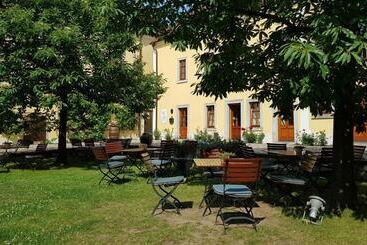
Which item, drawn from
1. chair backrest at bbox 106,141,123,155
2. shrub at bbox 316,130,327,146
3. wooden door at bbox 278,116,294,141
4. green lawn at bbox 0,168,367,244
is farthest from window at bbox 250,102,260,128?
green lawn at bbox 0,168,367,244

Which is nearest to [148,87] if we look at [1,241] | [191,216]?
[191,216]

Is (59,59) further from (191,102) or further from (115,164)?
(191,102)

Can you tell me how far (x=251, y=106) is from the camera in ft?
87.9

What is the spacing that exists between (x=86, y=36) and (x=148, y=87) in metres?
2.64

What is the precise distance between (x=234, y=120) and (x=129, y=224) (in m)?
21.5

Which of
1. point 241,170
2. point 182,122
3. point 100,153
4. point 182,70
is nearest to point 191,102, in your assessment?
point 182,122

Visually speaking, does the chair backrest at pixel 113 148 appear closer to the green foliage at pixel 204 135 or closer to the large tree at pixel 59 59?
the large tree at pixel 59 59

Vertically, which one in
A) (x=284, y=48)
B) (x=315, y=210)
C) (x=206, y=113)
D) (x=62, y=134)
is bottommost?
(x=315, y=210)

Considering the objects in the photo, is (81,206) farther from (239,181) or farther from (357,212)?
(357,212)

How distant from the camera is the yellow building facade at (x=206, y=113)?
24519mm

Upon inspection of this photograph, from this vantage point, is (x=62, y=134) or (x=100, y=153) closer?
(x=100, y=153)

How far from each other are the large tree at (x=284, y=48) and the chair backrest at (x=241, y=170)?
91cm

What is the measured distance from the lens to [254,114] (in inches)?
1050

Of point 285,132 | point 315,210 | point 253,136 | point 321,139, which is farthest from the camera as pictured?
point 253,136
